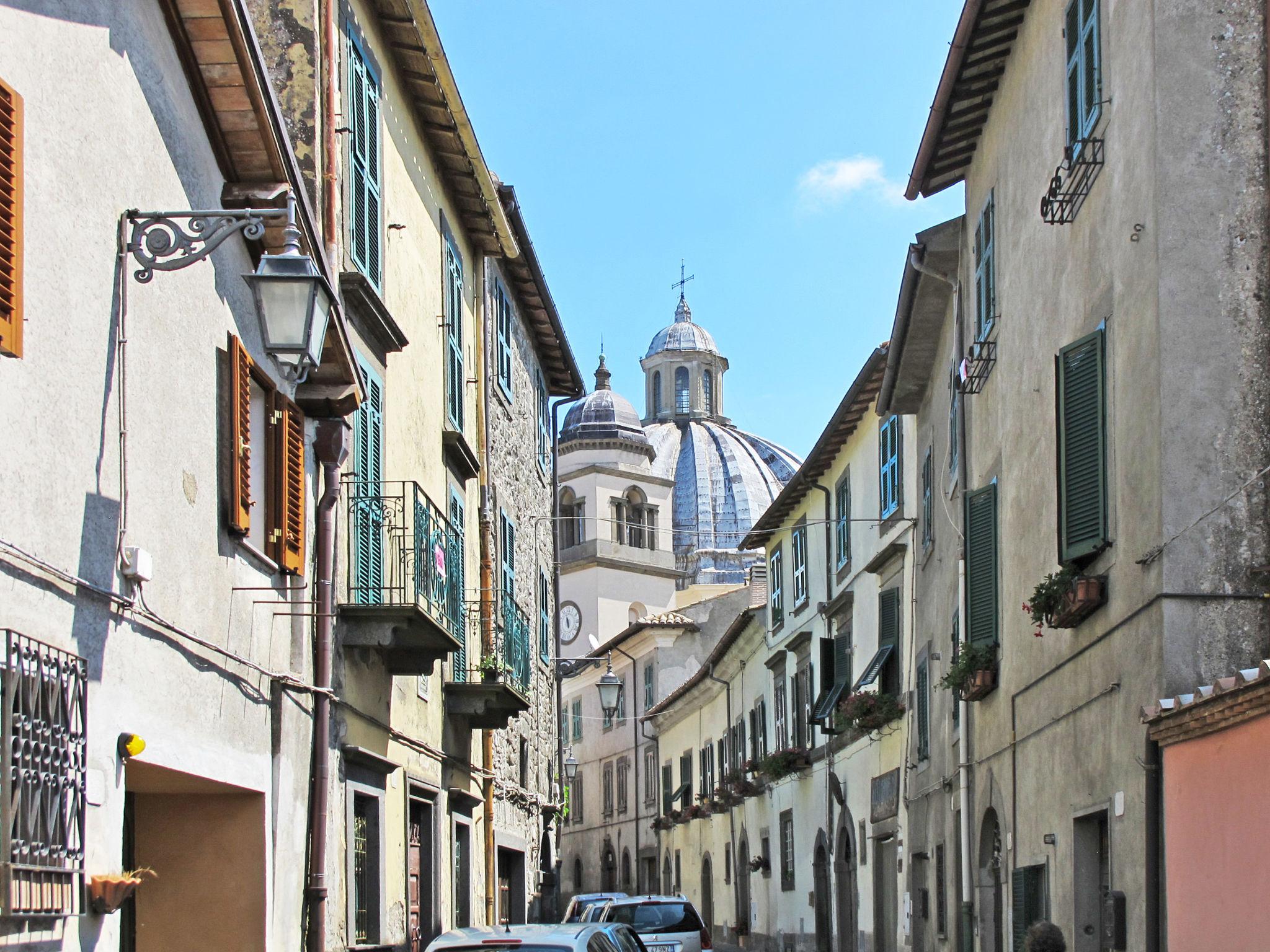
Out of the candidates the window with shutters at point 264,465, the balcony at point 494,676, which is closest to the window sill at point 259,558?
the window with shutters at point 264,465

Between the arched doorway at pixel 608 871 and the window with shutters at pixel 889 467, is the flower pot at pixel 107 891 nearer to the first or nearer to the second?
the window with shutters at pixel 889 467

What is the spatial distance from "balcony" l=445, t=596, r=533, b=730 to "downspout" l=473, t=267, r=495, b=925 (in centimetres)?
17

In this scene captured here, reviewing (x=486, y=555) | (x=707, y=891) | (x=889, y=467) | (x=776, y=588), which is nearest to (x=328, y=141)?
(x=486, y=555)

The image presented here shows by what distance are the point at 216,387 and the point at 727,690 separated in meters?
33.7

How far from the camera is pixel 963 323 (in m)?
19.2

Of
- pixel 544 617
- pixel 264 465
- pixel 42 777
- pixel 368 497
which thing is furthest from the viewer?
pixel 544 617

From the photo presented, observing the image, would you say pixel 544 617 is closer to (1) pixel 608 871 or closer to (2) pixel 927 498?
(2) pixel 927 498

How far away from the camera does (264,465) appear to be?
12.0 metres

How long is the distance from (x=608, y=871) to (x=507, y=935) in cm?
5412

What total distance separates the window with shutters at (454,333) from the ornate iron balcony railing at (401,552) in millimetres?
2885

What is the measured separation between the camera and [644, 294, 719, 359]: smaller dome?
114 meters

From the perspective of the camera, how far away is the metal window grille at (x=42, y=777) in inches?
285

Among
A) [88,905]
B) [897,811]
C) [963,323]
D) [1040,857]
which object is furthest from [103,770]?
[897,811]

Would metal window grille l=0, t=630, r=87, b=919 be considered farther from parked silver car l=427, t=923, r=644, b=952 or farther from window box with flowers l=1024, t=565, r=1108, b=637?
window box with flowers l=1024, t=565, r=1108, b=637
